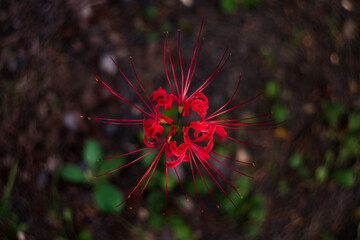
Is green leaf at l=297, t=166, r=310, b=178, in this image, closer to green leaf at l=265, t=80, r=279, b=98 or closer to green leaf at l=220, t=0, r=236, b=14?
green leaf at l=265, t=80, r=279, b=98

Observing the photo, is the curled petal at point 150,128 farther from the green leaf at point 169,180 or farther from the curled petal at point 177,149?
the green leaf at point 169,180

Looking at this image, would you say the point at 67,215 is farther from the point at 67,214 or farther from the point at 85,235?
the point at 85,235

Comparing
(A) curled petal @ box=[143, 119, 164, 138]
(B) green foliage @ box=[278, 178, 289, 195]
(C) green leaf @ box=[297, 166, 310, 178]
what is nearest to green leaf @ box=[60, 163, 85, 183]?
(A) curled petal @ box=[143, 119, 164, 138]

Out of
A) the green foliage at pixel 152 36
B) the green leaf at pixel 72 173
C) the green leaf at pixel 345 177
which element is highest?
the green foliage at pixel 152 36

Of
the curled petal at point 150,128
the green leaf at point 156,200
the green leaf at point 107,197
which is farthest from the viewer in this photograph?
the green leaf at point 156,200

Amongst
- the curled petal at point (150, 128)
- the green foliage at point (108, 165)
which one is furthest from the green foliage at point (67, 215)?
the curled petal at point (150, 128)

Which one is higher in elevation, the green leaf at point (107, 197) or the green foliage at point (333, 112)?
the green foliage at point (333, 112)
